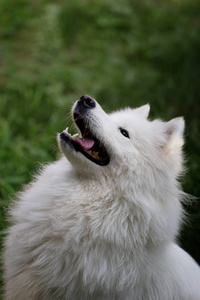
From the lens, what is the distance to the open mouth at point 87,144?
2420 mm

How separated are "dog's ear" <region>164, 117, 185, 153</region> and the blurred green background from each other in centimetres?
146

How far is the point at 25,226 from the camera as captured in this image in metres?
2.51

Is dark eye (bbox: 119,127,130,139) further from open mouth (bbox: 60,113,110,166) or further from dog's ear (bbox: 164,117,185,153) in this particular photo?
dog's ear (bbox: 164,117,185,153)

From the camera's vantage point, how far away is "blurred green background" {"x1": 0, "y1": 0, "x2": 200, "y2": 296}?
4.62 m

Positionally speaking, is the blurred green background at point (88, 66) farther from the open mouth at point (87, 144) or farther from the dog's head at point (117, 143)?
the open mouth at point (87, 144)

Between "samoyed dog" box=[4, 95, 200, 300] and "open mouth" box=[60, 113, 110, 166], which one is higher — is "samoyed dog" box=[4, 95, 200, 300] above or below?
below

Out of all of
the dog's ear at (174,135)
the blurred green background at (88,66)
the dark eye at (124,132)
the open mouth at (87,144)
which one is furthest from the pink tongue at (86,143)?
the blurred green background at (88,66)

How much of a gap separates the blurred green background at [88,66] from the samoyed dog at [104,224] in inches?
60.0

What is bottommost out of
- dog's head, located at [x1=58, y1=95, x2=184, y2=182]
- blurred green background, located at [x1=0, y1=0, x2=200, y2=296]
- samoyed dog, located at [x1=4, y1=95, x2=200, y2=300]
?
samoyed dog, located at [x1=4, y1=95, x2=200, y2=300]

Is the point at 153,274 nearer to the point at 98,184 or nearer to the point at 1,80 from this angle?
the point at 98,184

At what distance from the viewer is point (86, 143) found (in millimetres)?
2475

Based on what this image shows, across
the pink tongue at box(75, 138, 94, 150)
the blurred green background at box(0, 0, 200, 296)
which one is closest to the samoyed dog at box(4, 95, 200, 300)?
the pink tongue at box(75, 138, 94, 150)

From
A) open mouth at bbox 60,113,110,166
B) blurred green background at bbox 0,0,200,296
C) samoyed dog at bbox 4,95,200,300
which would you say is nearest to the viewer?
samoyed dog at bbox 4,95,200,300

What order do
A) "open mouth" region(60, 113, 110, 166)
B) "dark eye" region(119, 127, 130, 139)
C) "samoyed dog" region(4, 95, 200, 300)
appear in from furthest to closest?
"dark eye" region(119, 127, 130, 139) → "open mouth" region(60, 113, 110, 166) → "samoyed dog" region(4, 95, 200, 300)
